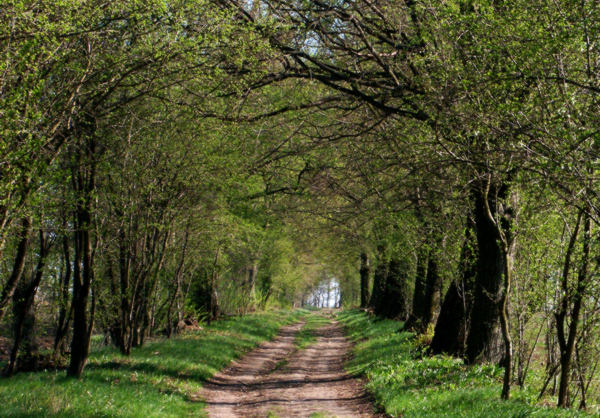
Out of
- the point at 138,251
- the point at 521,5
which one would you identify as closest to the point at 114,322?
the point at 138,251

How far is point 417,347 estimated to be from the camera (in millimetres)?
16109

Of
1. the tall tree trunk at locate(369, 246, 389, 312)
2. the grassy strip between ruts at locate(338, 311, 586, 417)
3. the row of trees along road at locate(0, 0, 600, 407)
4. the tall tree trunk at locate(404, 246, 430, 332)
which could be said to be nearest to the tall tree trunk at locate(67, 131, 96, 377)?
the row of trees along road at locate(0, 0, 600, 407)

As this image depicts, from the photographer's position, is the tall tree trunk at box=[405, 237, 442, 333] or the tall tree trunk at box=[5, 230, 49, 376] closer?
the tall tree trunk at box=[5, 230, 49, 376]

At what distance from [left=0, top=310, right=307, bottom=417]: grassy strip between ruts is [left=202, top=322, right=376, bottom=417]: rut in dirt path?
521mm

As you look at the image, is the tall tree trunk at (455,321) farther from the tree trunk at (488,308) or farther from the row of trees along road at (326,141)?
the tree trunk at (488,308)

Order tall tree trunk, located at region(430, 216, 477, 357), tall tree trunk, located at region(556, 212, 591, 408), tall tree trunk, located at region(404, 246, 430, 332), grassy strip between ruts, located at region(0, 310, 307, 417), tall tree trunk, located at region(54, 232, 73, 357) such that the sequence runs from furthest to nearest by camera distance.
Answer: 1. tall tree trunk, located at region(404, 246, 430, 332)
2. tall tree trunk, located at region(54, 232, 73, 357)
3. tall tree trunk, located at region(430, 216, 477, 357)
4. grassy strip between ruts, located at region(0, 310, 307, 417)
5. tall tree trunk, located at region(556, 212, 591, 408)

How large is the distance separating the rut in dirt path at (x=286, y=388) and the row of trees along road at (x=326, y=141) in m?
3.00

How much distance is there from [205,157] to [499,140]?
8630mm

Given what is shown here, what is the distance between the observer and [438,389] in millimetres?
9977

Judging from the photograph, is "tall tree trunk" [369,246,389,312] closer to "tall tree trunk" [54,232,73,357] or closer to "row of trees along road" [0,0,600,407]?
"row of trees along road" [0,0,600,407]

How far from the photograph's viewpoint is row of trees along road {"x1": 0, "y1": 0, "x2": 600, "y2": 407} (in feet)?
23.4

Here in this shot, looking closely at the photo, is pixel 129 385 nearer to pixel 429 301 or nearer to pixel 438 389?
pixel 438 389

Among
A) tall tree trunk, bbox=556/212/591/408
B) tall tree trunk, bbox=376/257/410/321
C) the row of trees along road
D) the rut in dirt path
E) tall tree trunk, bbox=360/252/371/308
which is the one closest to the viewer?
the row of trees along road

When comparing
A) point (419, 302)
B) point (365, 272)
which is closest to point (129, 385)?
point (419, 302)
